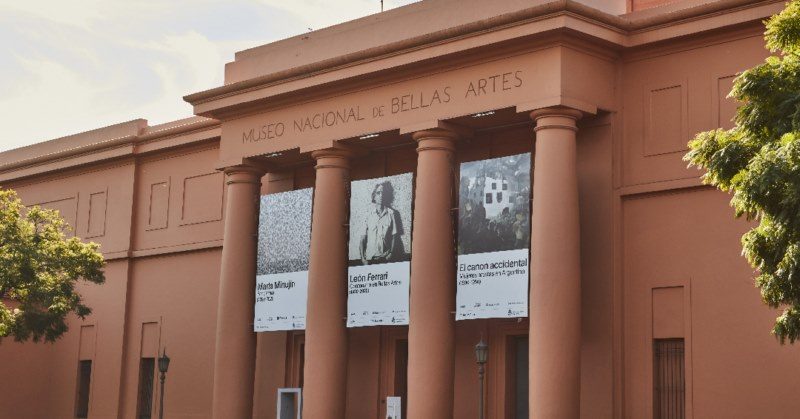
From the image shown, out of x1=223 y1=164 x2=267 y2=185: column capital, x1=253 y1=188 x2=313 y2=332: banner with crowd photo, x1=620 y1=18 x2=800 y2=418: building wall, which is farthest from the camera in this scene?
x1=223 y1=164 x2=267 y2=185: column capital

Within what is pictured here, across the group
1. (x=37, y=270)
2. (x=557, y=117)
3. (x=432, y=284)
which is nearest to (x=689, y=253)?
(x=557, y=117)

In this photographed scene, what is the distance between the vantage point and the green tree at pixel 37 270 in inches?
1425

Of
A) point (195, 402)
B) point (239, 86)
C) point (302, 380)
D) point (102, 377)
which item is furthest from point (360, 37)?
point (102, 377)

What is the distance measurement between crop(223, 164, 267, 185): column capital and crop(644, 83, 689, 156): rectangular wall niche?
11.3m

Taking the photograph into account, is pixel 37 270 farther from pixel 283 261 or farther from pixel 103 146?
pixel 103 146

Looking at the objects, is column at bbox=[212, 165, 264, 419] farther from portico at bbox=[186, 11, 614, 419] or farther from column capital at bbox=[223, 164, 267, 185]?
portico at bbox=[186, 11, 614, 419]

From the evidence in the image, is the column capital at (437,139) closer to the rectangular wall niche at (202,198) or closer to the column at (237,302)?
the column at (237,302)

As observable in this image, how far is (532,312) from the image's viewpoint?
94.5 ft

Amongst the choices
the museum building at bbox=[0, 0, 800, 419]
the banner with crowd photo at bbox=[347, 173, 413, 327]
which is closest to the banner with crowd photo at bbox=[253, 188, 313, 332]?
the museum building at bbox=[0, 0, 800, 419]

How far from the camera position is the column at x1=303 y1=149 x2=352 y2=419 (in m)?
32.8

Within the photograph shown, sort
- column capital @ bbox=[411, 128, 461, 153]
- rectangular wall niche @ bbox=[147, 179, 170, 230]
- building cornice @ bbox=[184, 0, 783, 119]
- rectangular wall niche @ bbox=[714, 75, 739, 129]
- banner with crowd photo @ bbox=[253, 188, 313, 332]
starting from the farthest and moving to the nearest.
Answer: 1. rectangular wall niche @ bbox=[147, 179, 170, 230]
2. banner with crowd photo @ bbox=[253, 188, 313, 332]
3. column capital @ bbox=[411, 128, 461, 153]
4. building cornice @ bbox=[184, 0, 783, 119]
5. rectangular wall niche @ bbox=[714, 75, 739, 129]

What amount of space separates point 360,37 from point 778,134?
16.8 metres

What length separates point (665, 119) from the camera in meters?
29.2

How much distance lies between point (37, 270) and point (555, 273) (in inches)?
609
